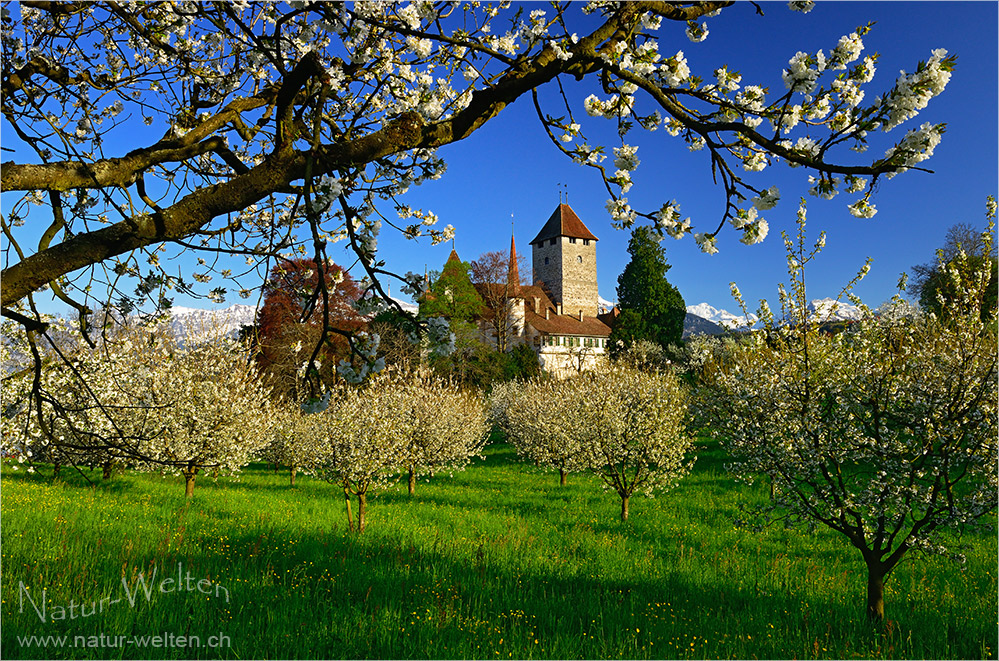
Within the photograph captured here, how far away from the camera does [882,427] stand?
18.1ft

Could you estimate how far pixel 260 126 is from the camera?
11.3 feet

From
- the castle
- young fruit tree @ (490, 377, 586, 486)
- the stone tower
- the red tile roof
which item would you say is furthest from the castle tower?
young fruit tree @ (490, 377, 586, 486)

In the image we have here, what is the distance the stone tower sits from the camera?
64.7 metres

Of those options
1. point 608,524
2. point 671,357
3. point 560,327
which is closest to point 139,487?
point 608,524

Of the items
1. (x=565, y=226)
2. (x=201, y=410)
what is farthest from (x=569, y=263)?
(x=201, y=410)

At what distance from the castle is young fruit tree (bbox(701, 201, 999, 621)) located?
3777 cm

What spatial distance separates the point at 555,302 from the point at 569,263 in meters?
5.03

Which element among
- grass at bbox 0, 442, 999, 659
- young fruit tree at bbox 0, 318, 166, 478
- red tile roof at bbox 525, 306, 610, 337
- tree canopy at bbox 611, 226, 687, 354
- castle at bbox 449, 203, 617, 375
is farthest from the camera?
red tile roof at bbox 525, 306, 610, 337

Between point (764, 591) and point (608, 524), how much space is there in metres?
4.64

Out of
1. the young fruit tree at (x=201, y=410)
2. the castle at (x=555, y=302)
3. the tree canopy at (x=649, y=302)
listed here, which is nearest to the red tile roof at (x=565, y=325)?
the castle at (x=555, y=302)

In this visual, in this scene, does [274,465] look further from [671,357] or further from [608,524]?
[671,357]

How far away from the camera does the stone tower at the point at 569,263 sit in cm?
6469

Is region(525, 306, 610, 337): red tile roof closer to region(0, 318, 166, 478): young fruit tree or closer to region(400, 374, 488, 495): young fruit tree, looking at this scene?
region(400, 374, 488, 495): young fruit tree

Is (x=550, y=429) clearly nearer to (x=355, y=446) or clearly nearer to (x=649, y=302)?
(x=355, y=446)
